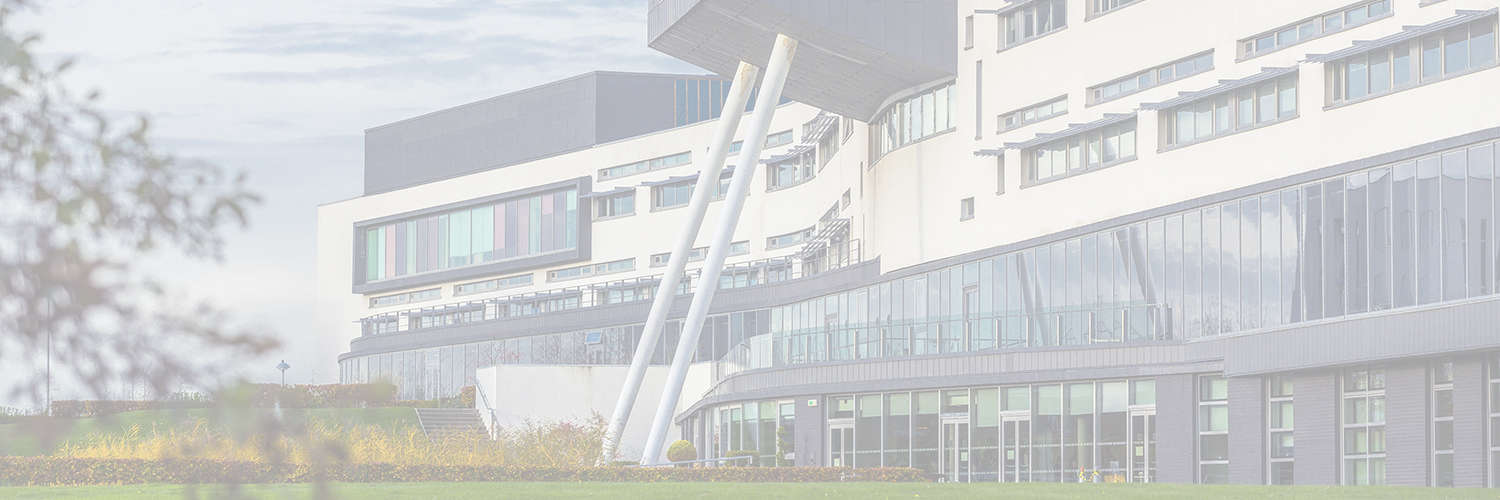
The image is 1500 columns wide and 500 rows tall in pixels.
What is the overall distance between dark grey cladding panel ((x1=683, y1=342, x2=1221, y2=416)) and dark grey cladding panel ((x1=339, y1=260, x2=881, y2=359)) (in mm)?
Result: 6581

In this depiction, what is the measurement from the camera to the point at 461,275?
269 ft

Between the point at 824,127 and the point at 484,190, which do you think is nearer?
the point at 824,127

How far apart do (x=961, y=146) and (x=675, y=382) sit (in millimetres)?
9431

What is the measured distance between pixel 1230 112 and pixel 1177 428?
6421mm

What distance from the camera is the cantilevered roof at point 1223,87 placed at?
34.6m

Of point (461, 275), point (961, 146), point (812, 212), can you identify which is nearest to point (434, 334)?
point (461, 275)

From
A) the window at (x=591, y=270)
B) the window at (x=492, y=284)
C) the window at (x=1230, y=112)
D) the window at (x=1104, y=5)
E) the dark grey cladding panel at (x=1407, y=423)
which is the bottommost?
the dark grey cladding panel at (x=1407, y=423)

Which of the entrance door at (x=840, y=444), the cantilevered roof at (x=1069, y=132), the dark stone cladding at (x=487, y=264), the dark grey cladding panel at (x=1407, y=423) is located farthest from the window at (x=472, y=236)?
the dark grey cladding panel at (x=1407, y=423)

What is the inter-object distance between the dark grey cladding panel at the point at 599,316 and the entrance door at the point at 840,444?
7625 millimetres

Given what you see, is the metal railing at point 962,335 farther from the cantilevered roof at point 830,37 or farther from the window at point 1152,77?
the cantilevered roof at point 830,37

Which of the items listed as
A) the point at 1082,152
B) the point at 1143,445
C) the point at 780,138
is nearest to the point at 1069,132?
the point at 1082,152

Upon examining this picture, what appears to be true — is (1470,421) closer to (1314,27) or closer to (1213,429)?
(1213,429)

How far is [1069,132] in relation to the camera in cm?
4066

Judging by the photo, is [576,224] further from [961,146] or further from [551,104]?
[961,146]
